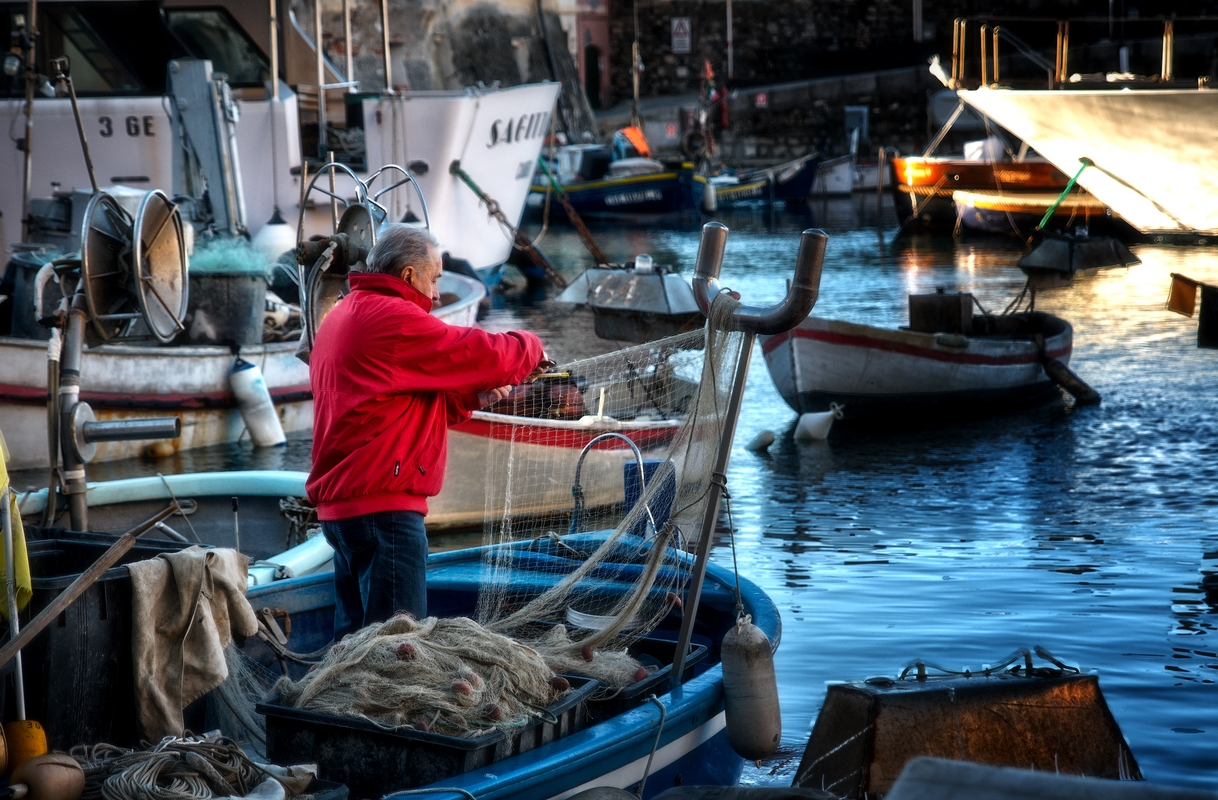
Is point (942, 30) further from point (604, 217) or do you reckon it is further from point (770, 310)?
point (770, 310)

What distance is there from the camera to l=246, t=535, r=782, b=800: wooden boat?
3209 millimetres

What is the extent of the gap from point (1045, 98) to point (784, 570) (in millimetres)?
7300

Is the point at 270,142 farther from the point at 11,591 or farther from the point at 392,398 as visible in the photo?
the point at 11,591

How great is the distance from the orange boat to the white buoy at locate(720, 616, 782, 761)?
19385mm

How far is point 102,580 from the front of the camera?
340 cm

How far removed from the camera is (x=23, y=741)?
10.4 ft

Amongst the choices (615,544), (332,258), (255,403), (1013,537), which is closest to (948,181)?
(255,403)

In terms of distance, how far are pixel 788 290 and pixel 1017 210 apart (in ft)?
69.0

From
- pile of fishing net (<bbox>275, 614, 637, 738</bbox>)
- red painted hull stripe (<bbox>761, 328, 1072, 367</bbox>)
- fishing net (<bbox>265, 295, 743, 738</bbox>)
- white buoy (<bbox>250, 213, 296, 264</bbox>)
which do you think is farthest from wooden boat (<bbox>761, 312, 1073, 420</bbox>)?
pile of fishing net (<bbox>275, 614, 637, 738</bbox>)

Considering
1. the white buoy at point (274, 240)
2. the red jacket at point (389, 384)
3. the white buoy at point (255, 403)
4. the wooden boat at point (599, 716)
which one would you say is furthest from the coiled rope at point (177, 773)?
the white buoy at point (274, 240)

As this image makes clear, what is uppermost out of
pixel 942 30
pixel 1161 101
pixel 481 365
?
pixel 942 30

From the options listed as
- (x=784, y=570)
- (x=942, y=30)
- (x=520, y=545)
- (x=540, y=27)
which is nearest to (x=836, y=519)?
(x=784, y=570)

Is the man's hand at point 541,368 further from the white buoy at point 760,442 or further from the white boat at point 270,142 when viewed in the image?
the white boat at point 270,142

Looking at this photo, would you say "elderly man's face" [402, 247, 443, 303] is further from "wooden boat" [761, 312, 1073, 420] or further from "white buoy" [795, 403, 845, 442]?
"white buoy" [795, 403, 845, 442]
